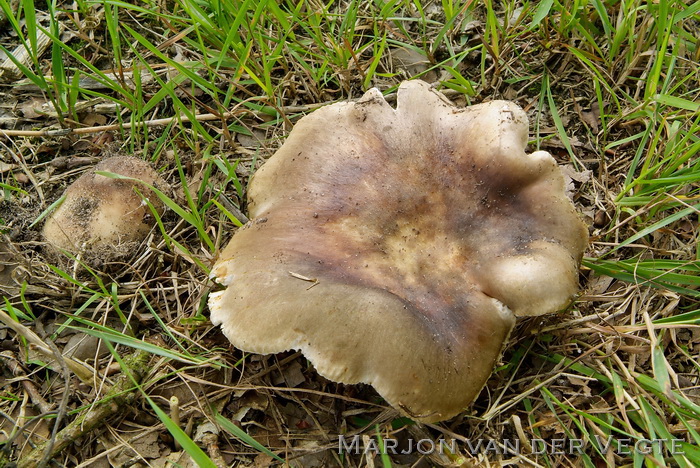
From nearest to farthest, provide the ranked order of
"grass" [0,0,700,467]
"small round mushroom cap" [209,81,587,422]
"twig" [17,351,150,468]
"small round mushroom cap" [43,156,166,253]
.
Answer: "small round mushroom cap" [209,81,587,422] < "twig" [17,351,150,468] < "grass" [0,0,700,467] < "small round mushroom cap" [43,156,166,253]

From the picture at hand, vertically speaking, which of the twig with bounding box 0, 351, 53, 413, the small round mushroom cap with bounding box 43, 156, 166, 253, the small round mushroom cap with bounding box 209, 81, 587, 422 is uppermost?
the small round mushroom cap with bounding box 209, 81, 587, 422

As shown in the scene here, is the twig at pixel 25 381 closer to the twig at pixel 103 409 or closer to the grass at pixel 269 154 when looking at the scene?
the grass at pixel 269 154

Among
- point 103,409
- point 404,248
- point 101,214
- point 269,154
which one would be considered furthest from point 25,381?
point 404,248

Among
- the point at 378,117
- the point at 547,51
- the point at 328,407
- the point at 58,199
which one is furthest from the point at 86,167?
the point at 547,51

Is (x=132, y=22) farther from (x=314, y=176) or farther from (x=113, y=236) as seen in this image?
(x=314, y=176)

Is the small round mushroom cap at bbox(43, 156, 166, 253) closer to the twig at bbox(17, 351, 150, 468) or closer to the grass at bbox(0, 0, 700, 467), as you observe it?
the grass at bbox(0, 0, 700, 467)

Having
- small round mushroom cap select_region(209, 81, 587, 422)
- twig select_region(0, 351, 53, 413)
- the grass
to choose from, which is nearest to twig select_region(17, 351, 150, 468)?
the grass

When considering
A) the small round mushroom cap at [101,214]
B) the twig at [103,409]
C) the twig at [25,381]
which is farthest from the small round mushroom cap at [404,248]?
the twig at [25,381]
